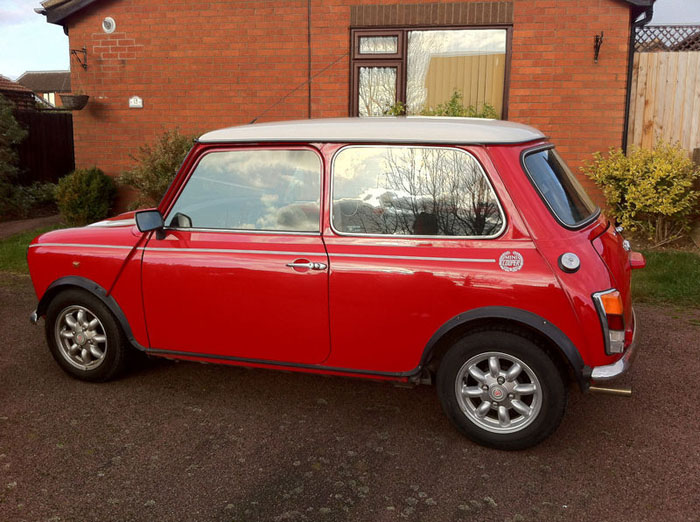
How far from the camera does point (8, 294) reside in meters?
→ 7.12

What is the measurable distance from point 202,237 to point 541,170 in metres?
2.04

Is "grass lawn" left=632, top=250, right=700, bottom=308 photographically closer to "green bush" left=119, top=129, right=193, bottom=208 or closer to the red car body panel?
the red car body panel

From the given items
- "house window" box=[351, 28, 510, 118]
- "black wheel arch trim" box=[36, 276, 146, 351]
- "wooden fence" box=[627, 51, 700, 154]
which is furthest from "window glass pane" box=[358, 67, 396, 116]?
"black wheel arch trim" box=[36, 276, 146, 351]

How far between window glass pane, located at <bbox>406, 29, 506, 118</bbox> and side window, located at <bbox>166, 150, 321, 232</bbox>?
6761 mm

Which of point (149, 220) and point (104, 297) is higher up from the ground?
point (149, 220)

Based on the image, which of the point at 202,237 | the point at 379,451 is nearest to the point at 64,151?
the point at 202,237

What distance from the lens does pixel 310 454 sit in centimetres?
355

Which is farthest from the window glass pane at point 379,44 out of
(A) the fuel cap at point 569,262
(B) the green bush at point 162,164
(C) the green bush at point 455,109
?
(A) the fuel cap at point 569,262

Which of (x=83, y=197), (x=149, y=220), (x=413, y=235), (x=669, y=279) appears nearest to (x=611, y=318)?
(x=413, y=235)

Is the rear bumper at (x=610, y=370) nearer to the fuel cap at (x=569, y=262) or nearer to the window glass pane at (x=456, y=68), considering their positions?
the fuel cap at (x=569, y=262)

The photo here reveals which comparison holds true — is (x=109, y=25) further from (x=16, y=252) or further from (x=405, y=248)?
(x=405, y=248)

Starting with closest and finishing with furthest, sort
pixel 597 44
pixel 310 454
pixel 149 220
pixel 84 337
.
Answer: pixel 310 454 < pixel 149 220 < pixel 84 337 < pixel 597 44

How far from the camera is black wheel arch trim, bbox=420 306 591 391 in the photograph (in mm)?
3277

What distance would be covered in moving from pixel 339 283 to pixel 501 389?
1.05 m
